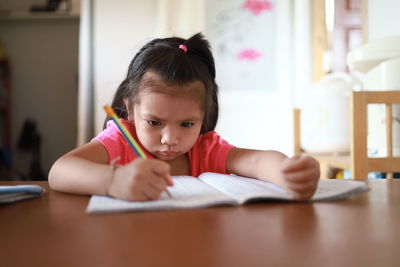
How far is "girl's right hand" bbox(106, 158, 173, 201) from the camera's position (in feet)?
1.40

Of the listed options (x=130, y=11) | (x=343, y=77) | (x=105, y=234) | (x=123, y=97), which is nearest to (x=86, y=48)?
(x=130, y=11)

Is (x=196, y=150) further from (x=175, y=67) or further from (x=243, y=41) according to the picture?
(x=243, y=41)

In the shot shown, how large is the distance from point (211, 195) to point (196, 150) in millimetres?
453

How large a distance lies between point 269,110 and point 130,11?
124 centimetres

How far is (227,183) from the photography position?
Result: 0.54 metres

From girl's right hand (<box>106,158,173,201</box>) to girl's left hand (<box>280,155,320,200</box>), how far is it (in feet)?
0.46

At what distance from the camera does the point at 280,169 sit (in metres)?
0.48

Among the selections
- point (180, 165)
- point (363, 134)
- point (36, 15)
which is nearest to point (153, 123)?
point (180, 165)

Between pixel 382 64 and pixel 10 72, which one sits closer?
pixel 382 64

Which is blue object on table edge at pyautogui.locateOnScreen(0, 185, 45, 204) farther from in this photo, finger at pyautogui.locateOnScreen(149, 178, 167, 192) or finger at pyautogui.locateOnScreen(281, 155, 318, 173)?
finger at pyautogui.locateOnScreen(281, 155, 318, 173)

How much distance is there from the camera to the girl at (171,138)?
478 millimetres

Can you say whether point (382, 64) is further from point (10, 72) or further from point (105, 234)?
point (10, 72)

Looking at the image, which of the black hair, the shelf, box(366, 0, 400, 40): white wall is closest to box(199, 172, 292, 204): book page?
the black hair

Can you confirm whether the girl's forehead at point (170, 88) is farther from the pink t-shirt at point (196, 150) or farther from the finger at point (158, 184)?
the finger at point (158, 184)
